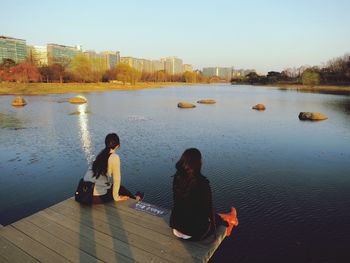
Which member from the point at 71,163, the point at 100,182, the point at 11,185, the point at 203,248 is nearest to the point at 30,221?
the point at 100,182

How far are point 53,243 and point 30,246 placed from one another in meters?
0.38

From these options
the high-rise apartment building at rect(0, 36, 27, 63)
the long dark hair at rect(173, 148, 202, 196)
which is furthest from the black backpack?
the high-rise apartment building at rect(0, 36, 27, 63)

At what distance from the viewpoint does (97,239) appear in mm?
4891

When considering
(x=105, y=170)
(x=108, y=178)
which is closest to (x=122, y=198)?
(x=108, y=178)

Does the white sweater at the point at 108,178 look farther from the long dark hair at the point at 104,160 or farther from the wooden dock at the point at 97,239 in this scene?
the wooden dock at the point at 97,239

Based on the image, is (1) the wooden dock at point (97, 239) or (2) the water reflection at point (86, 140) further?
(2) the water reflection at point (86, 140)

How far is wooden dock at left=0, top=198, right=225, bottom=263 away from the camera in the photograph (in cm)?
439

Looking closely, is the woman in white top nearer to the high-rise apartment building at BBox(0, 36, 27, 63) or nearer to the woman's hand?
the woman's hand

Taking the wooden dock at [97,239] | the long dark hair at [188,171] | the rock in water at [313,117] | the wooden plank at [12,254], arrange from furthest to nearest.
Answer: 1. the rock in water at [313,117]
2. the long dark hair at [188,171]
3. the wooden dock at [97,239]
4. the wooden plank at [12,254]

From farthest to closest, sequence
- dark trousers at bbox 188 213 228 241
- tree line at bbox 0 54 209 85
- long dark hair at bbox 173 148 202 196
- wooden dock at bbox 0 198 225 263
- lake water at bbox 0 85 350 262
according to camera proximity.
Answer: tree line at bbox 0 54 209 85 → lake water at bbox 0 85 350 262 → dark trousers at bbox 188 213 228 241 → long dark hair at bbox 173 148 202 196 → wooden dock at bbox 0 198 225 263

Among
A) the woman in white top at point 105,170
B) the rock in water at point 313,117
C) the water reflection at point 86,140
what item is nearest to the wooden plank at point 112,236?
the woman in white top at point 105,170

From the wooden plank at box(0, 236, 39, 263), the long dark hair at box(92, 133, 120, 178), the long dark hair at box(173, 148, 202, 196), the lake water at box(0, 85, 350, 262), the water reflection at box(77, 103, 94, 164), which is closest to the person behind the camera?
the wooden plank at box(0, 236, 39, 263)

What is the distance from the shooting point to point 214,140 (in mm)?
18328

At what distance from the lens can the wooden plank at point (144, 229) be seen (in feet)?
15.0
